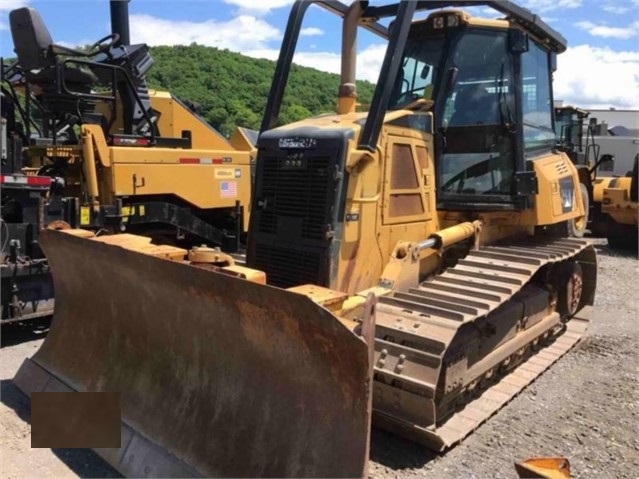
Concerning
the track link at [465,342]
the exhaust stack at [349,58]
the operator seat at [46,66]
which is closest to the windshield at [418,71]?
the exhaust stack at [349,58]

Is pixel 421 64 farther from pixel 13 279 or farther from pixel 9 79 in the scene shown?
pixel 9 79

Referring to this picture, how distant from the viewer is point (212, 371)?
3467 mm

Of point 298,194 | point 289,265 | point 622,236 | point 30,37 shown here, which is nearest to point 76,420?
point 289,265

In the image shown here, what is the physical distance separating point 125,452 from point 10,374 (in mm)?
2003

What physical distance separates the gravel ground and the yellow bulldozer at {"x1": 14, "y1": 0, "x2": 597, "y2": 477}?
0.13 metres

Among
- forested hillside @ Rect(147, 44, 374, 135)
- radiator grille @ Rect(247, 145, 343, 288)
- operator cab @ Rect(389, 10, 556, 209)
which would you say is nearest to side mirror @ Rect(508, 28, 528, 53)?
operator cab @ Rect(389, 10, 556, 209)

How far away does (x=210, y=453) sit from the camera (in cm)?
321

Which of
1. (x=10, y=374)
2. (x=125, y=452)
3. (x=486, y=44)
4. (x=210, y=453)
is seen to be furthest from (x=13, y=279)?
(x=486, y=44)

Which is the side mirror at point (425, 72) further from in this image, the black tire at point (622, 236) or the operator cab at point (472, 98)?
the black tire at point (622, 236)

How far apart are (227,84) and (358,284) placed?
39.8 m

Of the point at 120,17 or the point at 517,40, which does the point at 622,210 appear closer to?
the point at 517,40

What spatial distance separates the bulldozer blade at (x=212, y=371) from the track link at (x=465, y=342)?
0.70 m

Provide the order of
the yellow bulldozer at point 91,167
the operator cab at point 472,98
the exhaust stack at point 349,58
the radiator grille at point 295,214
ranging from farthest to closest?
1. the yellow bulldozer at point 91,167
2. the operator cab at point 472,98
3. the exhaust stack at point 349,58
4. the radiator grille at point 295,214

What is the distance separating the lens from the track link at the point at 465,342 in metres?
3.50
